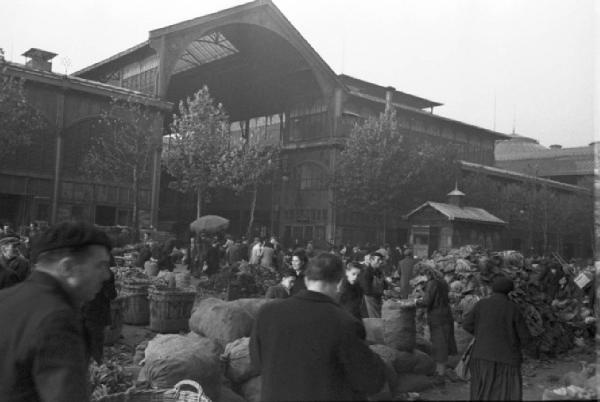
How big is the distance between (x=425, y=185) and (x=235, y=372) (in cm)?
2076

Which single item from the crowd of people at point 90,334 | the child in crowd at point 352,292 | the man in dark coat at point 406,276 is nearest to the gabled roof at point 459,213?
the man in dark coat at point 406,276

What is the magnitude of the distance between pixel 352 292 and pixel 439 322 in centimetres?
168

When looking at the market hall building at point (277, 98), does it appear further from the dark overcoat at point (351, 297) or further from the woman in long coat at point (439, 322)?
the dark overcoat at point (351, 297)

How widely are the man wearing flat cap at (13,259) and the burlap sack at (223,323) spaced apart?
182cm

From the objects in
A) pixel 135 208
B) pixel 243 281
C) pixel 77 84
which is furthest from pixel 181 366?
pixel 77 84

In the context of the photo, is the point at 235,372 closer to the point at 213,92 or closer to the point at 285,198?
the point at 285,198

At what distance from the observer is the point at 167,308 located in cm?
851

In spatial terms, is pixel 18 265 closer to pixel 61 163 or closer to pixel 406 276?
pixel 406 276

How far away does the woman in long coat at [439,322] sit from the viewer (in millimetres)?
7138

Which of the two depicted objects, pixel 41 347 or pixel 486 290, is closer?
pixel 41 347

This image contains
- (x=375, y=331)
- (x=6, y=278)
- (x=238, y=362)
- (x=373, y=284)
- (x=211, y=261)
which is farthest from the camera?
(x=211, y=261)

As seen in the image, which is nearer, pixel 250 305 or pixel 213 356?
pixel 213 356

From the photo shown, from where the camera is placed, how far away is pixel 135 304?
9305 mm

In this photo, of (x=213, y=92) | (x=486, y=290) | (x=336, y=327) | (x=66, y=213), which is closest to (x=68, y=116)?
(x=66, y=213)
